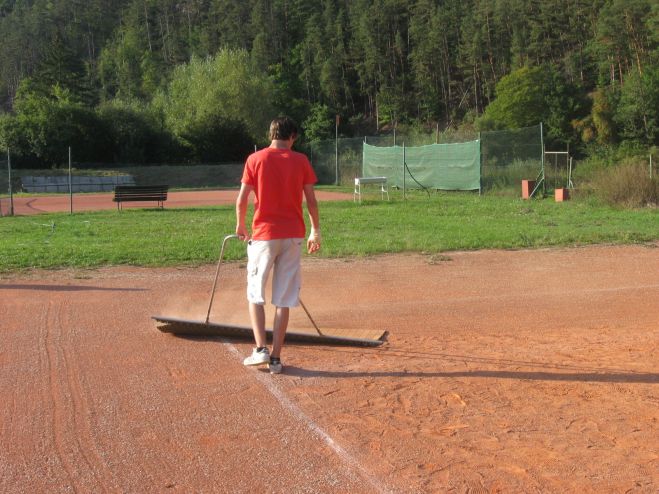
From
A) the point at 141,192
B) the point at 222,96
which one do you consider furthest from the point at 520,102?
the point at 141,192

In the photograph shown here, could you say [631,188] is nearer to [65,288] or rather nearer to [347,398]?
[65,288]

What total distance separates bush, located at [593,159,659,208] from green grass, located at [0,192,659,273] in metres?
0.42

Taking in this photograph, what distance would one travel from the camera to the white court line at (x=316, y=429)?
12.8 feet

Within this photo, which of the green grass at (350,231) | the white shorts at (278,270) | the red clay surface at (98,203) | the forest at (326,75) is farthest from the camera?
the forest at (326,75)

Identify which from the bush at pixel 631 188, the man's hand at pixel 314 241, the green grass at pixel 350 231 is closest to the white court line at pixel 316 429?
the man's hand at pixel 314 241

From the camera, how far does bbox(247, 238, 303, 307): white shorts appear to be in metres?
5.70

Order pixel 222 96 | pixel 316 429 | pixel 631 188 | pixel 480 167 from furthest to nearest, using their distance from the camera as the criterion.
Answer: pixel 222 96, pixel 480 167, pixel 631 188, pixel 316 429

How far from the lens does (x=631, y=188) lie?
66.2ft

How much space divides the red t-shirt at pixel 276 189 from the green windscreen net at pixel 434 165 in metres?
22.2

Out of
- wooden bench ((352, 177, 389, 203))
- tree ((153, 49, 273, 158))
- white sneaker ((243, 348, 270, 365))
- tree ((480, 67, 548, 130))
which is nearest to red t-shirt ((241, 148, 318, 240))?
white sneaker ((243, 348, 270, 365))

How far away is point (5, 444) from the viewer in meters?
4.41

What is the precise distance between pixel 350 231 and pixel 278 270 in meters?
9.98

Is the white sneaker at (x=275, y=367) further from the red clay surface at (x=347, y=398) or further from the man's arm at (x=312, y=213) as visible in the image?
the man's arm at (x=312, y=213)

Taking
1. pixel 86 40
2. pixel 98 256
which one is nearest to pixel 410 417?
pixel 98 256
